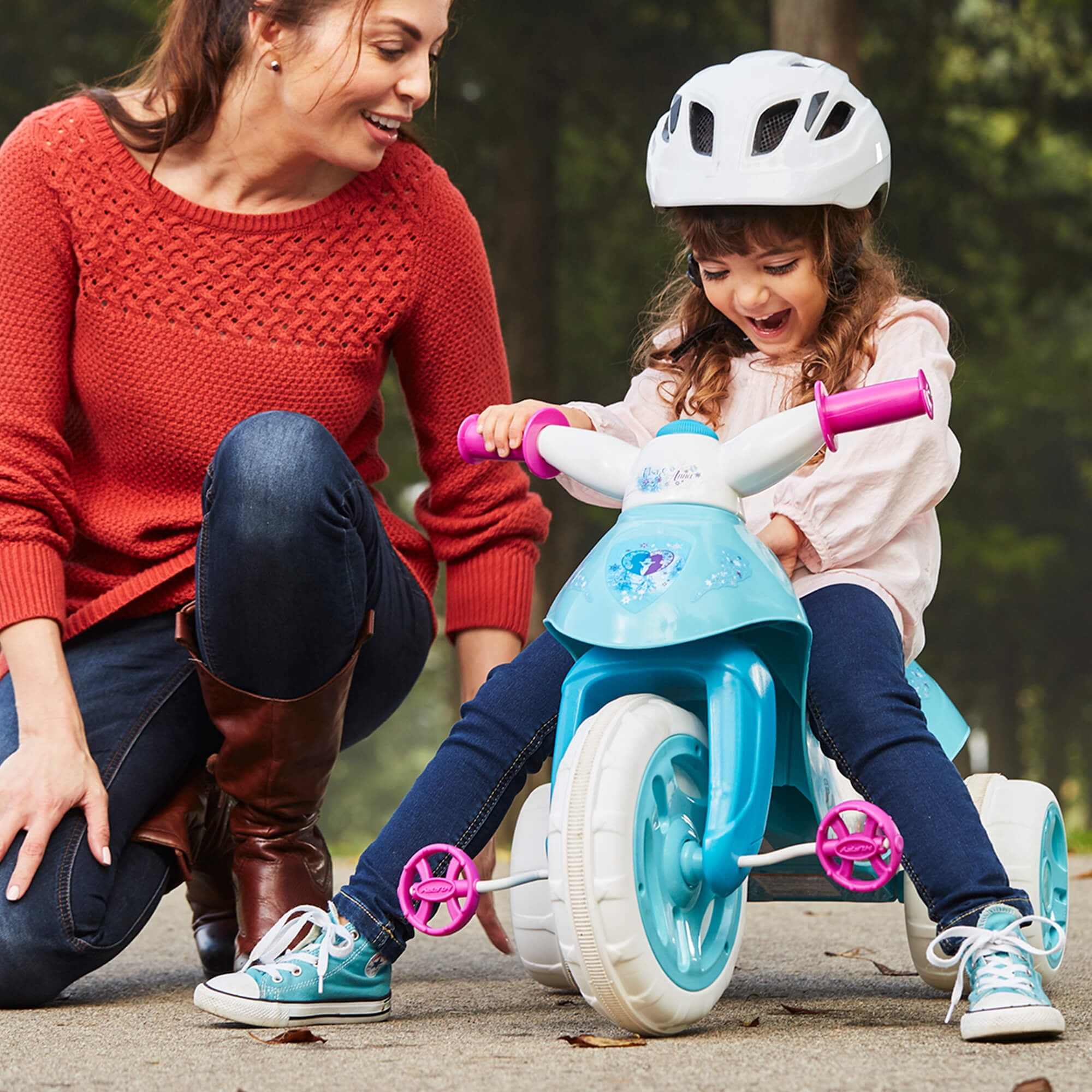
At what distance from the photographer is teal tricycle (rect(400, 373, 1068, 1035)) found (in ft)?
5.94

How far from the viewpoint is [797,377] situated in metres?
2.51

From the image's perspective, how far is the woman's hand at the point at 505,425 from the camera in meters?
2.27

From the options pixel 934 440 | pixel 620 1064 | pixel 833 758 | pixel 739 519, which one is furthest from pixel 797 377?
pixel 620 1064

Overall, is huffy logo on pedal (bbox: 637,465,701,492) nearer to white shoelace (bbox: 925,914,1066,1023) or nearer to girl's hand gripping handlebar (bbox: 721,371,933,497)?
girl's hand gripping handlebar (bbox: 721,371,933,497)

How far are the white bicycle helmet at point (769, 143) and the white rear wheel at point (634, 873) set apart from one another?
957 mm

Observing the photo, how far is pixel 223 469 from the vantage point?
7.66 ft

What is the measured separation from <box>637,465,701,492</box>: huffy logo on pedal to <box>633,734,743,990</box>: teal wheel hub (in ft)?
1.12

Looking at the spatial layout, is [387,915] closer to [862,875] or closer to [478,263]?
[862,875]

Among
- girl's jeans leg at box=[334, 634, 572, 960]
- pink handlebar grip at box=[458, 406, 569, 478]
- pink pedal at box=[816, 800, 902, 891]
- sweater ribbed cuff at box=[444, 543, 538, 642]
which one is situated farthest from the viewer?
sweater ribbed cuff at box=[444, 543, 538, 642]

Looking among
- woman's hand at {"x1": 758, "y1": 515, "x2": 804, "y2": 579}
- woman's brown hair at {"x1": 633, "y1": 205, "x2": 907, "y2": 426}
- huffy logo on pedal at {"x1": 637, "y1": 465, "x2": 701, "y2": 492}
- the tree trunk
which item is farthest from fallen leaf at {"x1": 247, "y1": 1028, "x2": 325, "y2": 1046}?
the tree trunk

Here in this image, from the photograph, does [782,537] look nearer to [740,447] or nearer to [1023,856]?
[740,447]

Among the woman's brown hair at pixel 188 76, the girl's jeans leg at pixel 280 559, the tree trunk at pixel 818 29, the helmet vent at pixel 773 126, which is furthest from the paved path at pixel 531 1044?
the tree trunk at pixel 818 29

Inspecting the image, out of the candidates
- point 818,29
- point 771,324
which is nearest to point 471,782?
point 771,324

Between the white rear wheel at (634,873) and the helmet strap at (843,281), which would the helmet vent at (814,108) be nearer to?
the helmet strap at (843,281)
